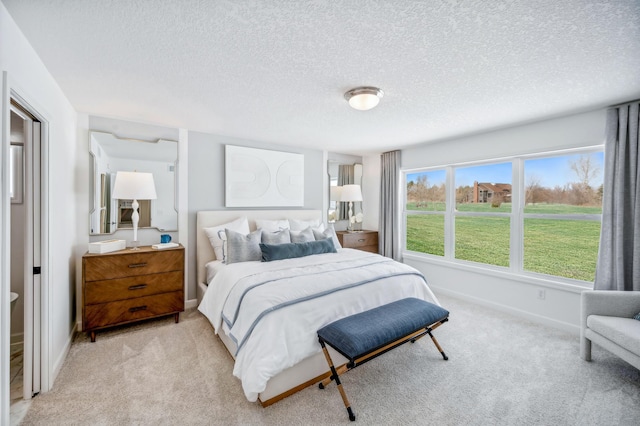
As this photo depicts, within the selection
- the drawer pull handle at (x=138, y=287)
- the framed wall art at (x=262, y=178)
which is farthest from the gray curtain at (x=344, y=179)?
the drawer pull handle at (x=138, y=287)

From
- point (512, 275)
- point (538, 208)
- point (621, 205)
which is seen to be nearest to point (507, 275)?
point (512, 275)

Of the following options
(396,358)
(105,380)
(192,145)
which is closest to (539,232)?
(396,358)

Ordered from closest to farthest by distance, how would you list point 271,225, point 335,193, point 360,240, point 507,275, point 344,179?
point 507,275 < point 271,225 < point 360,240 < point 335,193 < point 344,179

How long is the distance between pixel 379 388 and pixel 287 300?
3.11 feet

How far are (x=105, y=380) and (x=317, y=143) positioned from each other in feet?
12.0

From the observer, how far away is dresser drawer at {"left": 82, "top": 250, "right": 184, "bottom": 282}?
2.66 m

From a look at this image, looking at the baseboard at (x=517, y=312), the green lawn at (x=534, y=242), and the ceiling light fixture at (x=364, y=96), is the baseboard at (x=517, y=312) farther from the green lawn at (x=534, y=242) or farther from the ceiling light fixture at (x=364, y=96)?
the ceiling light fixture at (x=364, y=96)

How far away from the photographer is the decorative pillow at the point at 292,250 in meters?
3.10

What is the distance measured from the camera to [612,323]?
7.06 ft

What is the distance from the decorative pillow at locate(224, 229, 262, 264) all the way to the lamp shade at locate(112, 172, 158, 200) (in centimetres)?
99

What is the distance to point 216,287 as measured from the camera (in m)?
2.73

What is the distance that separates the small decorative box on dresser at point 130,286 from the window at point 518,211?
377cm

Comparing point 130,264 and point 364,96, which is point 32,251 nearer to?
point 130,264

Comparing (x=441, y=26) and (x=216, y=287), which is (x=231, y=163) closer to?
(x=216, y=287)
